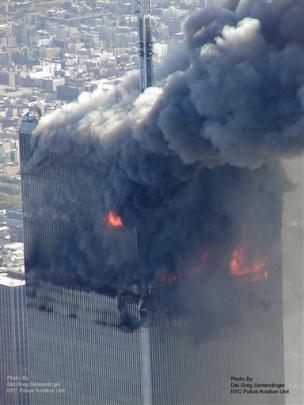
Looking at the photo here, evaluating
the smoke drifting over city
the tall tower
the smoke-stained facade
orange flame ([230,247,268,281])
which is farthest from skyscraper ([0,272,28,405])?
the tall tower

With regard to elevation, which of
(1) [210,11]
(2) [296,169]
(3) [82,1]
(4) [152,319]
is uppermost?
(3) [82,1]

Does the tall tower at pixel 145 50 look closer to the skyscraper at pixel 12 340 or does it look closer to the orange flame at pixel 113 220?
the orange flame at pixel 113 220

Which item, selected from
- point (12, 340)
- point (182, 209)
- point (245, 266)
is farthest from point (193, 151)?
point (12, 340)

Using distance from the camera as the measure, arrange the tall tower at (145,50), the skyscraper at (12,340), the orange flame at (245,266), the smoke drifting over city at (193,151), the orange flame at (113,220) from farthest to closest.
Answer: the skyscraper at (12,340) → the orange flame at (245,266) → the tall tower at (145,50) → the orange flame at (113,220) → the smoke drifting over city at (193,151)

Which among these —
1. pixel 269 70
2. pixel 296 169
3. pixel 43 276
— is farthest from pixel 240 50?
pixel 43 276

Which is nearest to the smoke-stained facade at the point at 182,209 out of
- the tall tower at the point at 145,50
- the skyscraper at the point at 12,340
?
the tall tower at the point at 145,50

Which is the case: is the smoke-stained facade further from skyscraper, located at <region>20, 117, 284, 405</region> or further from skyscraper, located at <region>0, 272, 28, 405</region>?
skyscraper, located at <region>0, 272, 28, 405</region>

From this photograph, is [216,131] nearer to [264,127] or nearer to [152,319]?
[264,127]
